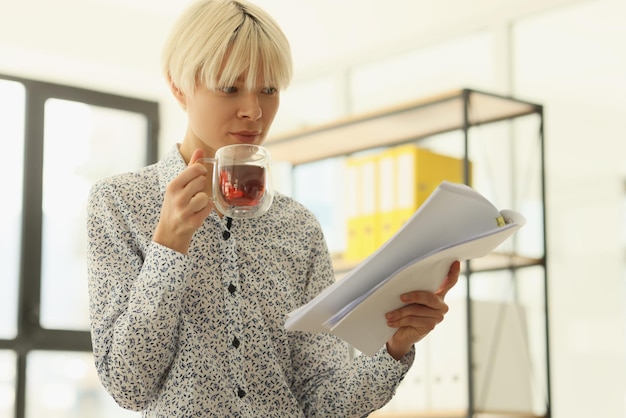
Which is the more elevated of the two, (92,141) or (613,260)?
(92,141)

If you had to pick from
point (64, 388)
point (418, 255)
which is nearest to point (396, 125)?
point (64, 388)

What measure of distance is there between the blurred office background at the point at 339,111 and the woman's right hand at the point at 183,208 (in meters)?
2.41

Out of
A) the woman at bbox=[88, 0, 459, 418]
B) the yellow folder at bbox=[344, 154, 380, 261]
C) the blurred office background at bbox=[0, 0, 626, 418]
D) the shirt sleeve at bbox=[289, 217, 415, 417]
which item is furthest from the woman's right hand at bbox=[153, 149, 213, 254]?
the blurred office background at bbox=[0, 0, 626, 418]

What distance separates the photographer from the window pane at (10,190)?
4309 millimetres

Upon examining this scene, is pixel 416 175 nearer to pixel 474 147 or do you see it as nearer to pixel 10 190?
pixel 474 147

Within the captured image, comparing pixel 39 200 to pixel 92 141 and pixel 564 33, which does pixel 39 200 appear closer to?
pixel 92 141

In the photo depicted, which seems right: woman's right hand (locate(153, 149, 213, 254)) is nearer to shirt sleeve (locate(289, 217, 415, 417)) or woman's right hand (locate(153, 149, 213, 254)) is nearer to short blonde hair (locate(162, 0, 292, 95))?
short blonde hair (locate(162, 0, 292, 95))

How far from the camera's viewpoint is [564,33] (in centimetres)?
364

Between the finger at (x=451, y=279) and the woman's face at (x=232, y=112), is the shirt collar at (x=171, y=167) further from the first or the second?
the finger at (x=451, y=279)

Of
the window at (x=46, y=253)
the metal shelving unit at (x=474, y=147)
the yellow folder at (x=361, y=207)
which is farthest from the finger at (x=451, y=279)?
the window at (x=46, y=253)

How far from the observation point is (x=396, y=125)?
3627mm

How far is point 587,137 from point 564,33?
1.46ft

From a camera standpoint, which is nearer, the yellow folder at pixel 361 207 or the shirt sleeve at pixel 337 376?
the shirt sleeve at pixel 337 376

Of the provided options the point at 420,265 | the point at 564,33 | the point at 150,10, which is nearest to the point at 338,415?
Answer: the point at 420,265
